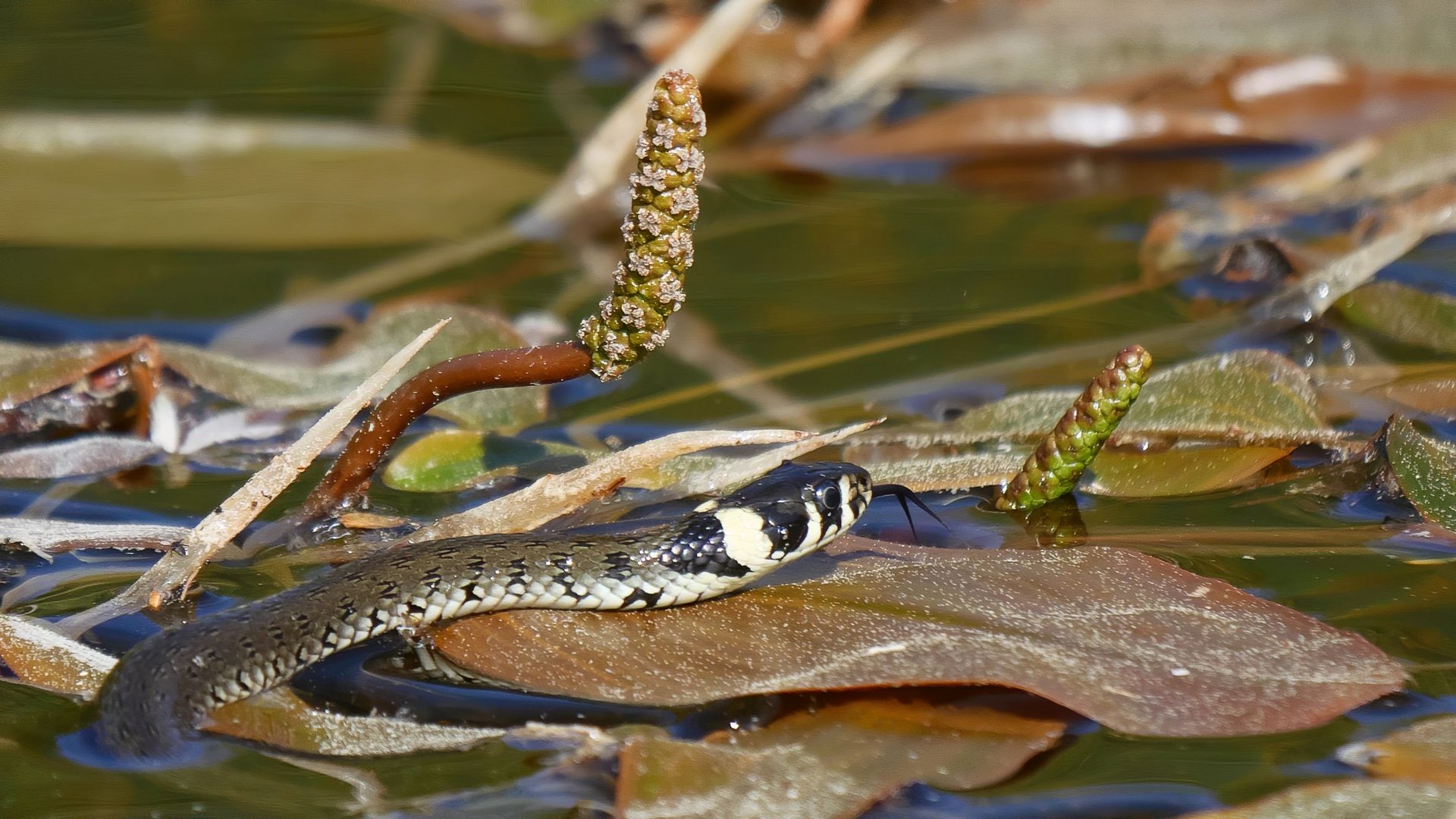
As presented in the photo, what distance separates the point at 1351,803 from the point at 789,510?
1.12m

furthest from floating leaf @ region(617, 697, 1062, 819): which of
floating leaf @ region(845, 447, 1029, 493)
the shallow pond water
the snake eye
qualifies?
floating leaf @ region(845, 447, 1029, 493)

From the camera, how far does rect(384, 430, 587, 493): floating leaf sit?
9.98 feet

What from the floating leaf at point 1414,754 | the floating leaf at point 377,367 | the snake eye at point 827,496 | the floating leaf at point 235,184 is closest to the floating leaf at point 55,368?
the floating leaf at point 377,367

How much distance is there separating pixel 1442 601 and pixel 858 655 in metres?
1.09

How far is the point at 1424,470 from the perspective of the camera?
2742mm

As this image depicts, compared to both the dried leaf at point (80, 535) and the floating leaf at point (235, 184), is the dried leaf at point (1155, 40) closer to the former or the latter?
the floating leaf at point (235, 184)

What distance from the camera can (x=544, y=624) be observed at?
7.98ft

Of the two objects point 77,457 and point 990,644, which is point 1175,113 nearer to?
point 990,644

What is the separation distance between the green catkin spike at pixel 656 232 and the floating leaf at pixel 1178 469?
1204 millimetres

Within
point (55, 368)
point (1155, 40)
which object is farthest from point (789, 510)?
point (1155, 40)

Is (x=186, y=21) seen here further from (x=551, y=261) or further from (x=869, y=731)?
(x=869, y=731)

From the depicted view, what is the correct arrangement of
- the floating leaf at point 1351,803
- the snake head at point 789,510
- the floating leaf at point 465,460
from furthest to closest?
the floating leaf at point 465,460
the snake head at point 789,510
the floating leaf at point 1351,803

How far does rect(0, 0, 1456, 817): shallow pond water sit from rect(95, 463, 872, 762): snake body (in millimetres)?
81

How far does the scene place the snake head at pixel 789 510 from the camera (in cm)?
260
